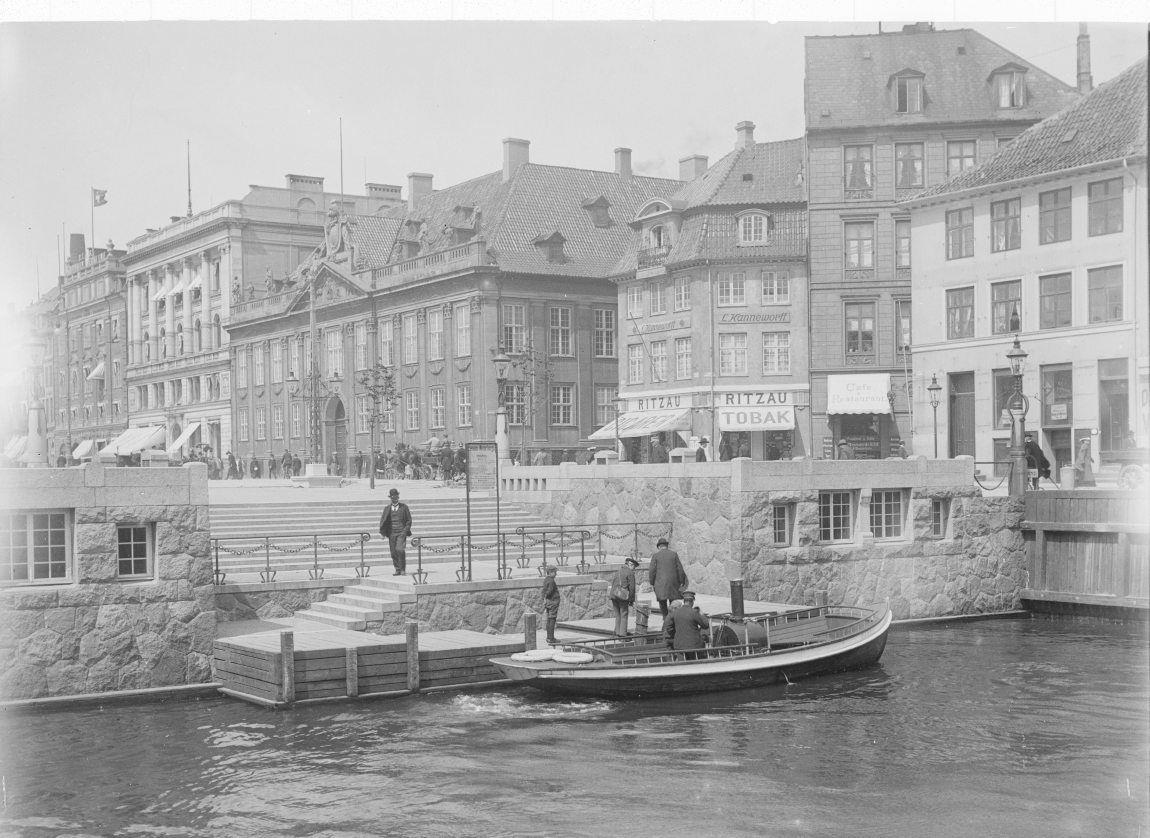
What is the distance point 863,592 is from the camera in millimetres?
33562

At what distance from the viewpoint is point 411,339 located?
70875 mm

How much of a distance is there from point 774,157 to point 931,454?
16.0 meters

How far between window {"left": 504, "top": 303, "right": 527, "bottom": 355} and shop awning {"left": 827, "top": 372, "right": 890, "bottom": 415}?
1600cm

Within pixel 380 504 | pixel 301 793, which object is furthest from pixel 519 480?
pixel 301 793

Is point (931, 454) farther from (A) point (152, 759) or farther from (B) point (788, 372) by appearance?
(A) point (152, 759)

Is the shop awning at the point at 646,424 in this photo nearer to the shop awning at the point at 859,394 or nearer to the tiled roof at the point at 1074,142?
the shop awning at the point at 859,394

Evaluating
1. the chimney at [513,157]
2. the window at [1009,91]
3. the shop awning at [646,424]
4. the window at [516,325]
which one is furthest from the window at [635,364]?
the window at [1009,91]

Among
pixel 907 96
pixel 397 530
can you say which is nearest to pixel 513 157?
pixel 907 96

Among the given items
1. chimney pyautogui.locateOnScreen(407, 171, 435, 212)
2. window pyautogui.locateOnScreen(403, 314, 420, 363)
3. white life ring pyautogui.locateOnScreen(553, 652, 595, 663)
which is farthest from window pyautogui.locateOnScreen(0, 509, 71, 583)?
chimney pyautogui.locateOnScreen(407, 171, 435, 212)

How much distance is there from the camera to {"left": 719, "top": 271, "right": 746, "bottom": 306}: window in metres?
57.7

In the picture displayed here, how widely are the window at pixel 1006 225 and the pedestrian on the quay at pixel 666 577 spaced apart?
835 inches

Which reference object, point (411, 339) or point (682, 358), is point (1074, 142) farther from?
point (411, 339)

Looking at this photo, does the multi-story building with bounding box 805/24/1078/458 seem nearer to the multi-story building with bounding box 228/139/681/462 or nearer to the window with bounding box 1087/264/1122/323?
the multi-story building with bounding box 228/139/681/462

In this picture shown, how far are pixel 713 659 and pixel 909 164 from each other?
34.4 metres
